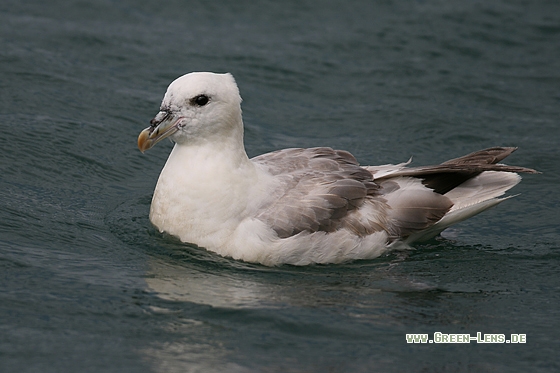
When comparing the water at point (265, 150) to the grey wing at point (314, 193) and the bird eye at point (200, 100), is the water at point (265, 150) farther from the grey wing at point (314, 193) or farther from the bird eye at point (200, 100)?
the bird eye at point (200, 100)

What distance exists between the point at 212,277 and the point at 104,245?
0.97 m

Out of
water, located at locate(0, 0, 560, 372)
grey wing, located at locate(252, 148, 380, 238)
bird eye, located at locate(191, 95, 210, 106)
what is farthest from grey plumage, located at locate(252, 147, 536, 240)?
bird eye, located at locate(191, 95, 210, 106)

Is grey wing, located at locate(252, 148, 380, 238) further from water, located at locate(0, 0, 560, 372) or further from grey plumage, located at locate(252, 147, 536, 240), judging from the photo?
water, located at locate(0, 0, 560, 372)

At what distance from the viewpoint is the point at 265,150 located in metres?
9.22

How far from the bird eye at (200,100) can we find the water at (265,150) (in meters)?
1.07

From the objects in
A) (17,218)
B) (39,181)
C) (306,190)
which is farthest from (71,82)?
(306,190)

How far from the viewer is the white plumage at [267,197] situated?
21.0 ft

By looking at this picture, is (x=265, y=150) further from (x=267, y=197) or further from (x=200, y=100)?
(x=200, y=100)

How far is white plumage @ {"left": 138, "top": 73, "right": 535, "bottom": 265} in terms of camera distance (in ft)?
21.0

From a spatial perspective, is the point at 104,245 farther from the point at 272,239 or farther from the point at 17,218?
the point at 272,239

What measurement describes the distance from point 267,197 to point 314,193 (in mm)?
355

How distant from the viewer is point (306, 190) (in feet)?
21.7

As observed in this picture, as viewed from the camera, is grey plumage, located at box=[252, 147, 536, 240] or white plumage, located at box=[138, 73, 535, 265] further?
grey plumage, located at box=[252, 147, 536, 240]

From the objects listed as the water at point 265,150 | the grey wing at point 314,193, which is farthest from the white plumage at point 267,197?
the water at point 265,150
